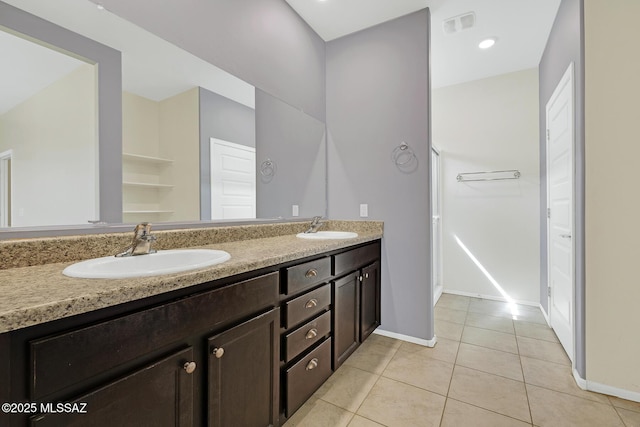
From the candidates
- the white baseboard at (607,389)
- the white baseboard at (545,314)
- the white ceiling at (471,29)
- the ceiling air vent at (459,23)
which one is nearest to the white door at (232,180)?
the white ceiling at (471,29)

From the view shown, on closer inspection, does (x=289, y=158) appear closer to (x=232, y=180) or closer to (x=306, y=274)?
(x=232, y=180)

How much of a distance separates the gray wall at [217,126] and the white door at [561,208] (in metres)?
2.04

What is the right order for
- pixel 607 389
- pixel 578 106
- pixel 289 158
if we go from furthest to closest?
pixel 289 158 → pixel 578 106 → pixel 607 389

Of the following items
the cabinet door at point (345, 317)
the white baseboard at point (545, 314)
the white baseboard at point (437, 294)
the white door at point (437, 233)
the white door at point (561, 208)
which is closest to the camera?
the cabinet door at point (345, 317)

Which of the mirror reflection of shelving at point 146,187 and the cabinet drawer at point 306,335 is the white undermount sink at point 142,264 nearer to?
the mirror reflection of shelving at point 146,187

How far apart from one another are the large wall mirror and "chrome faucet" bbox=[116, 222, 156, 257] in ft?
0.52

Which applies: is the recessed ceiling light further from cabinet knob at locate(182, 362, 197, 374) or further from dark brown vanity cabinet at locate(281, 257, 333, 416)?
cabinet knob at locate(182, 362, 197, 374)

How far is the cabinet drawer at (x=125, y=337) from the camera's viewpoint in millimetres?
588

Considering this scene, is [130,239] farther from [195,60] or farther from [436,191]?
[436,191]

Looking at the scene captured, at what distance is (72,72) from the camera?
1.08 m

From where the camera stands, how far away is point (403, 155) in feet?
7.30

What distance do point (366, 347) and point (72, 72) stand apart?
2.28 meters

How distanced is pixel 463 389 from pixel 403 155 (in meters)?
1.59

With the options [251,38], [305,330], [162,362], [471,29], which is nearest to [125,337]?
[162,362]
